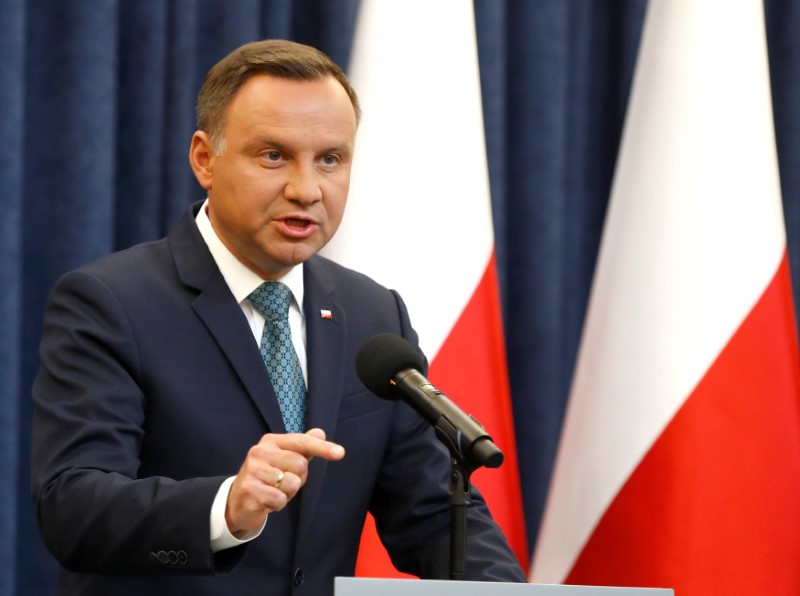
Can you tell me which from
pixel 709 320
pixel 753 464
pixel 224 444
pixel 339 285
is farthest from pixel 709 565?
pixel 224 444

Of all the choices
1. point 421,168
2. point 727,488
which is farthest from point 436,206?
point 727,488

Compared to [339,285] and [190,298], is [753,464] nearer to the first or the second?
[339,285]

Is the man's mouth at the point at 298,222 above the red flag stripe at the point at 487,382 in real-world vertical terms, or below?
above

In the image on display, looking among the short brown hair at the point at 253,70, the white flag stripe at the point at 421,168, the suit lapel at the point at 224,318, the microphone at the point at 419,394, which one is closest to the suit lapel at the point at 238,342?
the suit lapel at the point at 224,318

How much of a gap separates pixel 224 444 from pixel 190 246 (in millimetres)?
343

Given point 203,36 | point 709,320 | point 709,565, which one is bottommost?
point 709,565

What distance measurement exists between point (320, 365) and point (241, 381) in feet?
0.46

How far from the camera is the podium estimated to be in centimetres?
115

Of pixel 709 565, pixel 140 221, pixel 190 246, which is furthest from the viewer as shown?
pixel 140 221

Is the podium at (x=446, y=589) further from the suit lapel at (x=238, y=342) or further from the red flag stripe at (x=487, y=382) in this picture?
the red flag stripe at (x=487, y=382)

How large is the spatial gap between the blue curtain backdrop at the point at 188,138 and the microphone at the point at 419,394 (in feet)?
4.87

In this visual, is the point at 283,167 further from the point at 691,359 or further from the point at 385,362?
the point at 691,359

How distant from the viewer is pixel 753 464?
8.89 feet

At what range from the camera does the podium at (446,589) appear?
115cm
